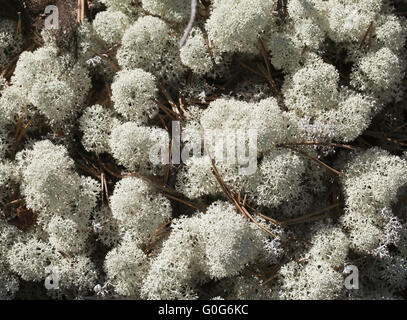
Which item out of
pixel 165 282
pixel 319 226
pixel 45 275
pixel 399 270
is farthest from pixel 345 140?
pixel 45 275

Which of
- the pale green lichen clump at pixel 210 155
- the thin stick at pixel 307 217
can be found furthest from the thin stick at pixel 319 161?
the thin stick at pixel 307 217

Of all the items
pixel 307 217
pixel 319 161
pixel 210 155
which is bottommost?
pixel 307 217

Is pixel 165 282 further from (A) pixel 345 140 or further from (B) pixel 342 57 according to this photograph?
(B) pixel 342 57

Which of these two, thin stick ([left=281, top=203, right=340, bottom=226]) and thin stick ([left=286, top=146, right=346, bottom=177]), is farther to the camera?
thin stick ([left=281, top=203, right=340, bottom=226])

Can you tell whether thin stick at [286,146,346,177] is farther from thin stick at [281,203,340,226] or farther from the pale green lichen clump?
thin stick at [281,203,340,226]

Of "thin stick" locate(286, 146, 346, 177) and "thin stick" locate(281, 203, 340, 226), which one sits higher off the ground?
"thin stick" locate(286, 146, 346, 177)

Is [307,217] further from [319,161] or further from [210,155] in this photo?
[210,155]

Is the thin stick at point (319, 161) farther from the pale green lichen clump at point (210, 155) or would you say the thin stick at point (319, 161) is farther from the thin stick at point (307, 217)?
the thin stick at point (307, 217)

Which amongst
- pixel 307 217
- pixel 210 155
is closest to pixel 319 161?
pixel 307 217

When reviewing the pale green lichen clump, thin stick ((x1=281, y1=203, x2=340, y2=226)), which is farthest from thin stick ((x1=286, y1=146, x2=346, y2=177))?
thin stick ((x1=281, y1=203, x2=340, y2=226))

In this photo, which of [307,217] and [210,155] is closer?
[210,155]
